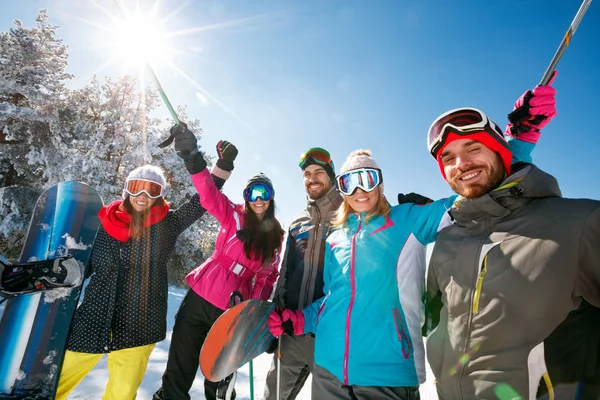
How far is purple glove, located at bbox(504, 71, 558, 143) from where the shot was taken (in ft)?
8.14

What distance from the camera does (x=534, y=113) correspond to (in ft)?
8.14

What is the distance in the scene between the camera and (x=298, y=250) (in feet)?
10.1

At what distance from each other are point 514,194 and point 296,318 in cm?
195

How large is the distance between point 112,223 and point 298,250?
197 cm

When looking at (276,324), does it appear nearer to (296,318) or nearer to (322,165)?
(296,318)

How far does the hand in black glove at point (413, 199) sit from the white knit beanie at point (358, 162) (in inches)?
13.9

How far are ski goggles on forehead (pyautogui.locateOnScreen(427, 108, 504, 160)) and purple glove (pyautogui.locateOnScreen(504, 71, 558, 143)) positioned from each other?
2.23 ft

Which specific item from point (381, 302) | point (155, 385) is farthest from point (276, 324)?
point (155, 385)

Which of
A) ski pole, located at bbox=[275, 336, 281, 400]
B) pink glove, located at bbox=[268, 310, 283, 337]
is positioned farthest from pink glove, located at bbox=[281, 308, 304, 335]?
ski pole, located at bbox=[275, 336, 281, 400]

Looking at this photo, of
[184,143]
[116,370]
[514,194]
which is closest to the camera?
[514,194]

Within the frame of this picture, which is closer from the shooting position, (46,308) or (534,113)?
(534,113)

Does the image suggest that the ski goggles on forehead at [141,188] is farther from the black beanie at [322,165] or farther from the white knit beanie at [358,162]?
the white knit beanie at [358,162]

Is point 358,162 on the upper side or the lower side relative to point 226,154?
lower

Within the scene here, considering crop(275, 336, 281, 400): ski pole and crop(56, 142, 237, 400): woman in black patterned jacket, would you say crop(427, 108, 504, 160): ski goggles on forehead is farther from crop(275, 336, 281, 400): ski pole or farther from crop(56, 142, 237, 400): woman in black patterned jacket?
crop(56, 142, 237, 400): woman in black patterned jacket
